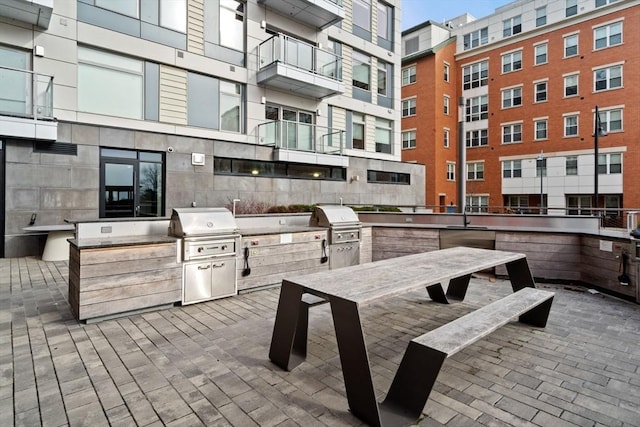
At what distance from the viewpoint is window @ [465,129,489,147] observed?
27453 mm

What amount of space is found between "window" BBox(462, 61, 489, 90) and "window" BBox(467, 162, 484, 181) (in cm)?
613

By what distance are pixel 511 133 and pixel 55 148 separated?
89.6 ft

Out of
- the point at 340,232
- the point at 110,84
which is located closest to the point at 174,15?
the point at 110,84

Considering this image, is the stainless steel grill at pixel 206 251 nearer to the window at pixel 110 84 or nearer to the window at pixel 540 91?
the window at pixel 110 84

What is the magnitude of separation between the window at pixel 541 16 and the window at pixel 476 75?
3.87 m

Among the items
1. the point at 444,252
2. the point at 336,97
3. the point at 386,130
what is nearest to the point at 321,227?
the point at 444,252

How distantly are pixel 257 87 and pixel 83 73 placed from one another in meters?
5.33

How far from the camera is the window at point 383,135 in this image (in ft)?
57.8

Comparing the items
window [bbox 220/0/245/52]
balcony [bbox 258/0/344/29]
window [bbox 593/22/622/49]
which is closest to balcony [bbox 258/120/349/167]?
window [bbox 220/0/245/52]

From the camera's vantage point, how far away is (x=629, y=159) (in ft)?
68.8

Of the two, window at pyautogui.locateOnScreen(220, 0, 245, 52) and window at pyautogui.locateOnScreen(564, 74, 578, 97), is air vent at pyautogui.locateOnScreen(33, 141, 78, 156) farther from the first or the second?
window at pyautogui.locateOnScreen(564, 74, 578, 97)

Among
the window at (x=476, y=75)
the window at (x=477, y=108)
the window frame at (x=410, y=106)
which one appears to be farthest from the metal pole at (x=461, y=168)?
the window at (x=476, y=75)

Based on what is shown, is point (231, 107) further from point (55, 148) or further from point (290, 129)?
point (55, 148)

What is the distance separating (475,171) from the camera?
91.8 ft
